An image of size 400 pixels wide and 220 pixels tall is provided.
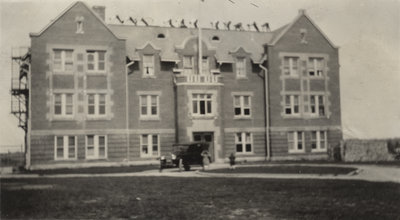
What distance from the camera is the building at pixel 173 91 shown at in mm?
33188

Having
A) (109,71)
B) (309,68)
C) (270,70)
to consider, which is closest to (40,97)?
(109,71)

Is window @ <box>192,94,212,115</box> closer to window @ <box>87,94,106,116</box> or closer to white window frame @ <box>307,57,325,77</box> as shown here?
window @ <box>87,94,106,116</box>

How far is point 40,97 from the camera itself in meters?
32.8

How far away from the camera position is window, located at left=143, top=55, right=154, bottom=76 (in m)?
36.4

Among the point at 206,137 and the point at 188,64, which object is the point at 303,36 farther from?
the point at 206,137

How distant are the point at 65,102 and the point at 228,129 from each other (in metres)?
12.3

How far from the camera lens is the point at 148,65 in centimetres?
3650

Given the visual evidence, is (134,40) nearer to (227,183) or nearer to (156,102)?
(156,102)

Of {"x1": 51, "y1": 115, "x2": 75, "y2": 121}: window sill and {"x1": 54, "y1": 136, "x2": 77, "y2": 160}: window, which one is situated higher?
{"x1": 51, "y1": 115, "x2": 75, "y2": 121}: window sill

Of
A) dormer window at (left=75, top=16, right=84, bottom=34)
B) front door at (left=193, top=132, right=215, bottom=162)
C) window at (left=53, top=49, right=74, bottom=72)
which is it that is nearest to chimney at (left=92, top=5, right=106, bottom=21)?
dormer window at (left=75, top=16, right=84, bottom=34)

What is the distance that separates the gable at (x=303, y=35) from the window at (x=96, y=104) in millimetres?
14188

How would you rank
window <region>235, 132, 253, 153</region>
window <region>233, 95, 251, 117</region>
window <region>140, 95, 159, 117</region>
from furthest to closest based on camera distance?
window <region>233, 95, 251, 117</region>, window <region>235, 132, 253, 153</region>, window <region>140, 95, 159, 117</region>

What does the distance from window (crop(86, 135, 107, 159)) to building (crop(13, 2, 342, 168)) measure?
69 mm

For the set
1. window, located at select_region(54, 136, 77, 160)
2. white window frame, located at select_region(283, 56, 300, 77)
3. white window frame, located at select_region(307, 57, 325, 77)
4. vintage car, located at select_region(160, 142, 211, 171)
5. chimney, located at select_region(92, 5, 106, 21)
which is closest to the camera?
vintage car, located at select_region(160, 142, 211, 171)
